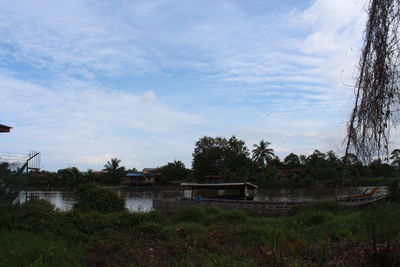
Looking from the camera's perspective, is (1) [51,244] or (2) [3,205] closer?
(1) [51,244]

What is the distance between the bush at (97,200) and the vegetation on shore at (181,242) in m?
3.29

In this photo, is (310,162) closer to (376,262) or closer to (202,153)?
(202,153)

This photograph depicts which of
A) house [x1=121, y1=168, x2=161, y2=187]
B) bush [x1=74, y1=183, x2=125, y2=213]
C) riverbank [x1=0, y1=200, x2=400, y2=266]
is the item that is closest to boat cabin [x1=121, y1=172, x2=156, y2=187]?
house [x1=121, y1=168, x2=161, y2=187]

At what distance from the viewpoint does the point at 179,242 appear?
22.9 ft

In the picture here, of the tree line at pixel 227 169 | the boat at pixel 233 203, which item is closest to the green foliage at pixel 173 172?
the tree line at pixel 227 169

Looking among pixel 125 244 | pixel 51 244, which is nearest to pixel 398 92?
pixel 125 244

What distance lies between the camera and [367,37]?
463 cm

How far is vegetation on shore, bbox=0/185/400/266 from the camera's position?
14.6 ft

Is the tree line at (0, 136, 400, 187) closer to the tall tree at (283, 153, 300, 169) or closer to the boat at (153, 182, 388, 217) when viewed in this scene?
the tall tree at (283, 153, 300, 169)

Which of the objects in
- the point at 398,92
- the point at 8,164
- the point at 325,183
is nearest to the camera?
the point at 398,92

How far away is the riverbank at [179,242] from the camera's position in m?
4.49

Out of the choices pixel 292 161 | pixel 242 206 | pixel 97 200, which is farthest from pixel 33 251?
pixel 292 161

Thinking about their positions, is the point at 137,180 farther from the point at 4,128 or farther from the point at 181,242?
the point at 181,242

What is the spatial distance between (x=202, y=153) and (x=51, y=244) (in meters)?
66.8
